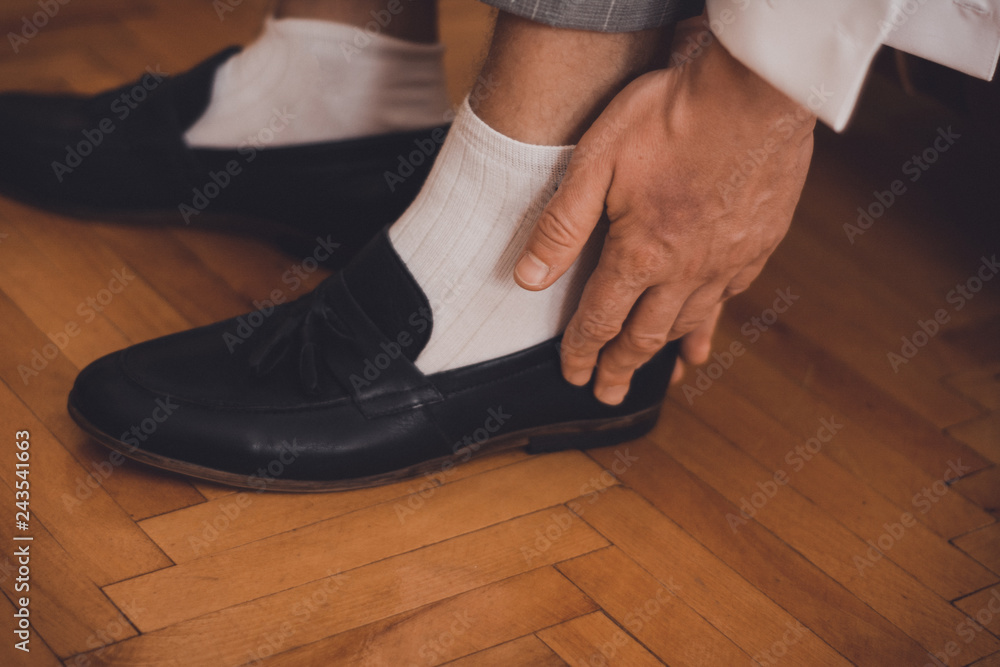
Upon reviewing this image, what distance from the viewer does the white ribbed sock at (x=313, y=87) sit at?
865 millimetres

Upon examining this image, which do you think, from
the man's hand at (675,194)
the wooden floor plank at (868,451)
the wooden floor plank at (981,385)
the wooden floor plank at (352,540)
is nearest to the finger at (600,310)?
the man's hand at (675,194)

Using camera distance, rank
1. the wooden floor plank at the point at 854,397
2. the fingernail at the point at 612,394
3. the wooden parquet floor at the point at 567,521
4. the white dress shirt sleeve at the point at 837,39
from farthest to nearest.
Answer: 1. the wooden floor plank at the point at 854,397
2. the fingernail at the point at 612,394
3. the wooden parquet floor at the point at 567,521
4. the white dress shirt sleeve at the point at 837,39

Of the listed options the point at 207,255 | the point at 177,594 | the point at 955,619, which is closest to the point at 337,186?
the point at 207,255

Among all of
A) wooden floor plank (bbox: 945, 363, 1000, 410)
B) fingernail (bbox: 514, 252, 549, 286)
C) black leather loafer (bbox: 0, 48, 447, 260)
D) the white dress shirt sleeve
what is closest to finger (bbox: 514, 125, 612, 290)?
fingernail (bbox: 514, 252, 549, 286)

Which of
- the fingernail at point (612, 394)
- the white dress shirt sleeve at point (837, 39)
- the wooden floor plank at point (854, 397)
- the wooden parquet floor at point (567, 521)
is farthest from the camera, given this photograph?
the wooden floor plank at point (854, 397)

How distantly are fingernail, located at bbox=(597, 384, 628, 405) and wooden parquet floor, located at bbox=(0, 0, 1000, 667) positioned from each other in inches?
2.9

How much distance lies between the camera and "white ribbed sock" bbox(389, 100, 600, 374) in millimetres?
596

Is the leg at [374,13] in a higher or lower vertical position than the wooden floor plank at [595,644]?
higher

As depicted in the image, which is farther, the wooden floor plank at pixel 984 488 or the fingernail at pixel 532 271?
the wooden floor plank at pixel 984 488

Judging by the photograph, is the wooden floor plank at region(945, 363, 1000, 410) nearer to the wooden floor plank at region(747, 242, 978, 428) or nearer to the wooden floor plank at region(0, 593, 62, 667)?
the wooden floor plank at region(747, 242, 978, 428)

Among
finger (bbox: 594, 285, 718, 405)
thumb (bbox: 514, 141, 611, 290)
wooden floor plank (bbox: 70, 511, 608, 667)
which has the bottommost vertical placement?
wooden floor plank (bbox: 70, 511, 608, 667)

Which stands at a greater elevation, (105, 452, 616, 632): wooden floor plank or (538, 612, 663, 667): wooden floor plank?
(538, 612, 663, 667): wooden floor plank

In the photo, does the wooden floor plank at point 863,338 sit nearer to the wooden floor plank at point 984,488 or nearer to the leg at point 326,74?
the wooden floor plank at point 984,488

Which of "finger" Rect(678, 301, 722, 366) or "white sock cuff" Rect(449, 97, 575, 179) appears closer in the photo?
"white sock cuff" Rect(449, 97, 575, 179)
